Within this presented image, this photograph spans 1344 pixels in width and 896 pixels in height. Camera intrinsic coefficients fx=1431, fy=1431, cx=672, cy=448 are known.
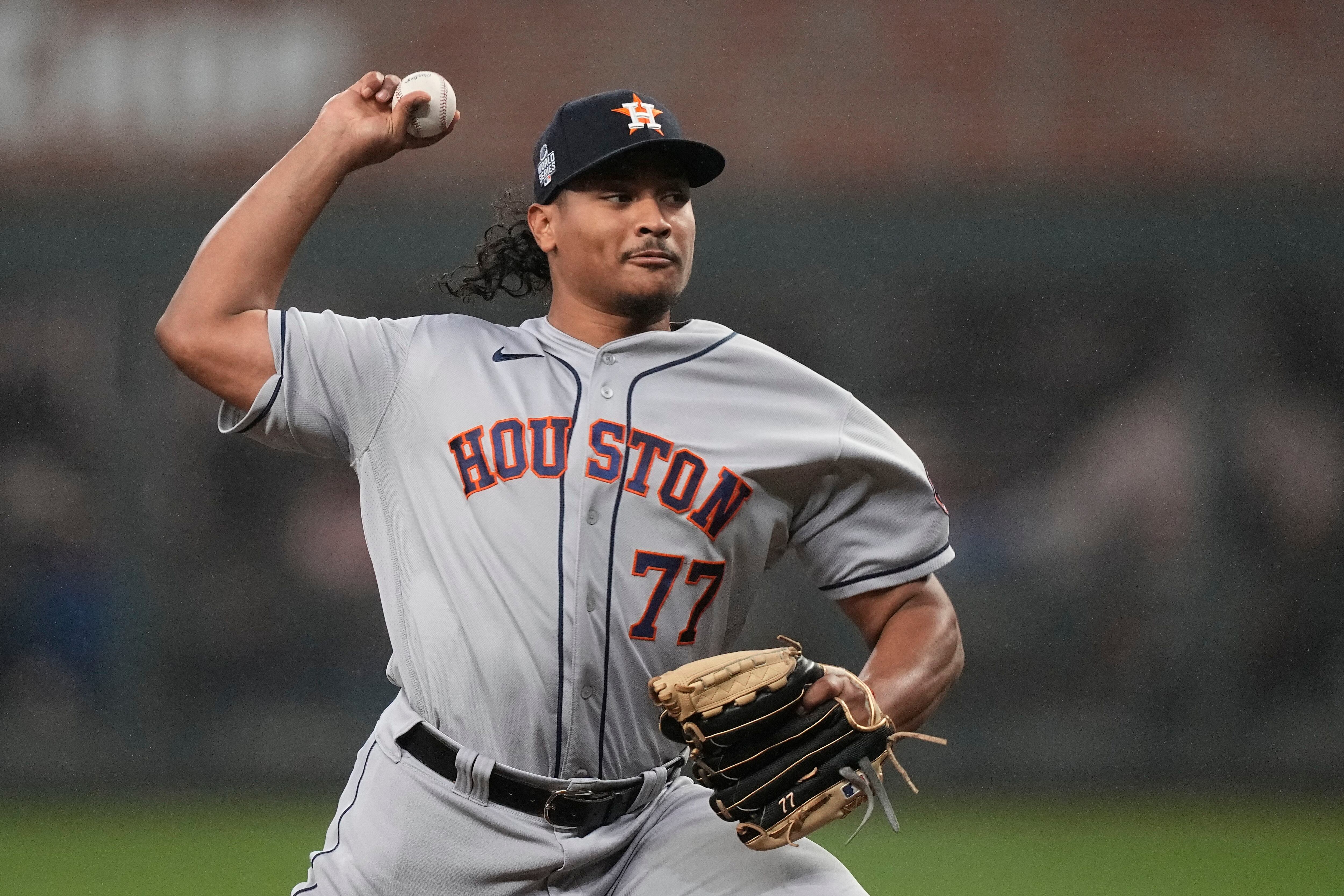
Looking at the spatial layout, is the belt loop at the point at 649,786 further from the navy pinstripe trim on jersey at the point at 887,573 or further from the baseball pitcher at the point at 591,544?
the navy pinstripe trim on jersey at the point at 887,573

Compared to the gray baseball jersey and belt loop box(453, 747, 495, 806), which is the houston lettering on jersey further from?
belt loop box(453, 747, 495, 806)

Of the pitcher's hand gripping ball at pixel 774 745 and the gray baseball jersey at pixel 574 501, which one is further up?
the gray baseball jersey at pixel 574 501

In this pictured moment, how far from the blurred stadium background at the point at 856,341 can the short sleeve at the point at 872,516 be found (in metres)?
3.00

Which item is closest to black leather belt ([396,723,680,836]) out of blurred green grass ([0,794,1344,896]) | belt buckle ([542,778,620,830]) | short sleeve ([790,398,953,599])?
belt buckle ([542,778,620,830])

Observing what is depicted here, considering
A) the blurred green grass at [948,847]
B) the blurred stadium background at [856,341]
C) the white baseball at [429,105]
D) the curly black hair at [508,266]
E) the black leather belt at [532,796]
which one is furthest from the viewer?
the blurred stadium background at [856,341]

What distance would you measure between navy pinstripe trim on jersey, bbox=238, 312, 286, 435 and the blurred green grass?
8.12 feet

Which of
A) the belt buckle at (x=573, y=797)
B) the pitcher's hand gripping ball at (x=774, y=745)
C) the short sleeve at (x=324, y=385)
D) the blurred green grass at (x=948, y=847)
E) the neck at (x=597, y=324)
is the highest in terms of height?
the neck at (x=597, y=324)

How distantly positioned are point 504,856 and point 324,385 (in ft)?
2.06

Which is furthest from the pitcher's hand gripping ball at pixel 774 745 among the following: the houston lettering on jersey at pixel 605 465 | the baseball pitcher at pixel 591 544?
the houston lettering on jersey at pixel 605 465

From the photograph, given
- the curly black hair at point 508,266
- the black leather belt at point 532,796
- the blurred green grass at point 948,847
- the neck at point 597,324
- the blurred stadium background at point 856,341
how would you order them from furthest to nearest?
the blurred stadium background at point 856,341 → the blurred green grass at point 948,847 → the curly black hair at point 508,266 → the neck at point 597,324 → the black leather belt at point 532,796

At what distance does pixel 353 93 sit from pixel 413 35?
3480mm

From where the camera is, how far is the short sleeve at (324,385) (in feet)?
5.86

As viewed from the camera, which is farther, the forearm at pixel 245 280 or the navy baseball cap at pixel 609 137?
the navy baseball cap at pixel 609 137

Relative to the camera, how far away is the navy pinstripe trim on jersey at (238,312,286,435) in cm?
178
